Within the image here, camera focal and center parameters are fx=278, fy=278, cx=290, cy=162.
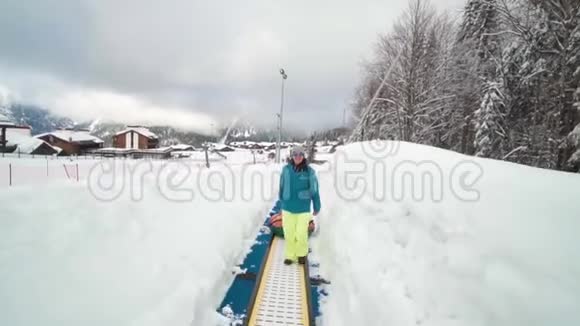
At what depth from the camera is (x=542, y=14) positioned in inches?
498

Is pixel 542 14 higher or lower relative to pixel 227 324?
higher

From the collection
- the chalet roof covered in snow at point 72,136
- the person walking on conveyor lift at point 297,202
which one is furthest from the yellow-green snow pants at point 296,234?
the chalet roof covered in snow at point 72,136

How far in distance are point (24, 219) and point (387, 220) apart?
18.1 ft

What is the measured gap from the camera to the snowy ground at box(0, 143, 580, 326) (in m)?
2.45

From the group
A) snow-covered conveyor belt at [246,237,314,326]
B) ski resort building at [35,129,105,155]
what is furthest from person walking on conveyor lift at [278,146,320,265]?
ski resort building at [35,129,105,155]

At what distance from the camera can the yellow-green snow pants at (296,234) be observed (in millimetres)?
4730

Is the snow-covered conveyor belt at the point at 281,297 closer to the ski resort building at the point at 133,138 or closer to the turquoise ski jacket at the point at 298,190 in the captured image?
the turquoise ski jacket at the point at 298,190

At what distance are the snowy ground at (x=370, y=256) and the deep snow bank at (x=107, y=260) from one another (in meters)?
0.02

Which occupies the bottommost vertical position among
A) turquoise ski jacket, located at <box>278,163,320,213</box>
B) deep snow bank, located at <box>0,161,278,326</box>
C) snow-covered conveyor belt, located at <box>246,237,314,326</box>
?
snow-covered conveyor belt, located at <box>246,237,314,326</box>

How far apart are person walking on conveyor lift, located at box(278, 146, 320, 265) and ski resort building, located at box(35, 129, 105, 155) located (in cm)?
7801

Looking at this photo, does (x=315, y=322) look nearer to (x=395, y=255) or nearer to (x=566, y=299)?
(x=395, y=255)

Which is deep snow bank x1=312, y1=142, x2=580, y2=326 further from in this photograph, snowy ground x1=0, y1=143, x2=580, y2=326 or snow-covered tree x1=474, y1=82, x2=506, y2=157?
snow-covered tree x1=474, y1=82, x2=506, y2=157

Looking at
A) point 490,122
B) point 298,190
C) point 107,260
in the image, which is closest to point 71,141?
point 107,260

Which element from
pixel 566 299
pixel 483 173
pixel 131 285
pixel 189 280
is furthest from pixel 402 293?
pixel 131 285
